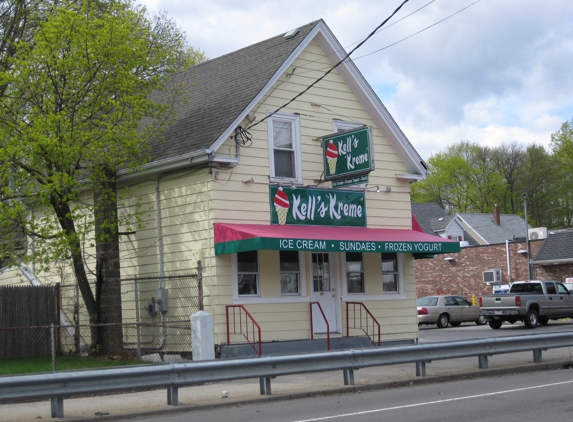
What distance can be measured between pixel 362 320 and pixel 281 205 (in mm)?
3810

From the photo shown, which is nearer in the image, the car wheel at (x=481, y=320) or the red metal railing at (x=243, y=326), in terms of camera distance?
the red metal railing at (x=243, y=326)

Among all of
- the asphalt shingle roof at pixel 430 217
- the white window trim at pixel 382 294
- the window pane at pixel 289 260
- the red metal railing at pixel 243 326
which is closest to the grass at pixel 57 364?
the red metal railing at pixel 243 326

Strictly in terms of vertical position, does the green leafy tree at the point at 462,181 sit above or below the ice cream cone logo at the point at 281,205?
above

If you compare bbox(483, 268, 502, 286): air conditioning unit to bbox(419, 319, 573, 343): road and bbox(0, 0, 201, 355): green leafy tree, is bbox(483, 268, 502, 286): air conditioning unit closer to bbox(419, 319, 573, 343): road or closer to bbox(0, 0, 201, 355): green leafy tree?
bbox(419, 319, 573, 343): road

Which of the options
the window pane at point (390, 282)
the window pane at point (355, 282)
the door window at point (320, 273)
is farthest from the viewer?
the window pane at point (390, 282)

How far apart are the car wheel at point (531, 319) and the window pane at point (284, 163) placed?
616 inches

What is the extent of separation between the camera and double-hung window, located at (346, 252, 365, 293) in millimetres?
19359

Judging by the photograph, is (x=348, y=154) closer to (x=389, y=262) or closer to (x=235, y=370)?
(x=389, y=262)

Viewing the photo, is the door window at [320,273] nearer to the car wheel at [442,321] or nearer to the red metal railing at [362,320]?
the red metal railing at [362,320]

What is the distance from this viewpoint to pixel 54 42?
16.1 m

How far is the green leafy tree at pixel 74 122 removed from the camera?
16.1 meters

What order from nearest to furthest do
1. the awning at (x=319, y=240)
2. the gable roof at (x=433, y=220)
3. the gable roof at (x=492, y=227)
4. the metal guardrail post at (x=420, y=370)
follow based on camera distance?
the metal guardrail post at (x=420, y=370) < the awning at (x=319, y=240) < the gable roof at (x=492, y=227) < the gable roof at (x=433, y=220)

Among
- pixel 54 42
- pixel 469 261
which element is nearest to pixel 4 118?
pixel 54 42

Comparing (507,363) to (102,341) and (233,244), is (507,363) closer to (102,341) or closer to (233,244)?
(233,244)
